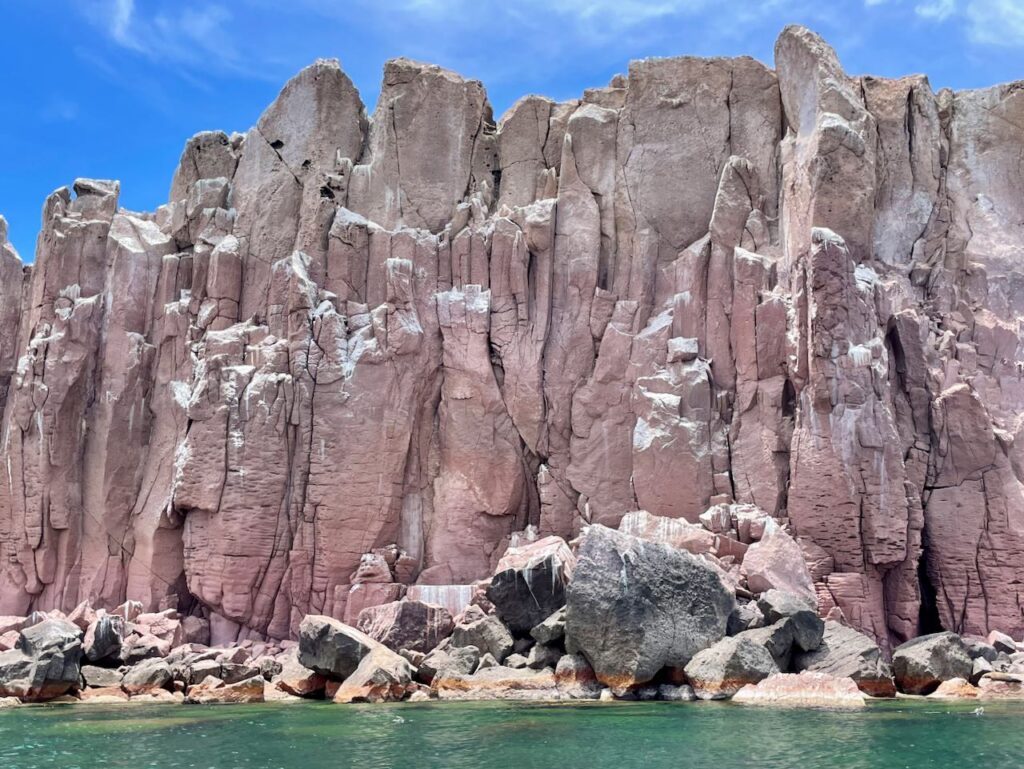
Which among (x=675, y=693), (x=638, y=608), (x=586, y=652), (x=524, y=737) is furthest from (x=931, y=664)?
(x=524, y=737)

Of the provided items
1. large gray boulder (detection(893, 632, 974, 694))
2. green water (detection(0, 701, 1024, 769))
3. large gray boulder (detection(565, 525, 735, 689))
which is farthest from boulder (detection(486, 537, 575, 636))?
large gray boulder (detection(893, 632, 974, 694))

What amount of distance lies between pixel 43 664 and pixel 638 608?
15.1 m

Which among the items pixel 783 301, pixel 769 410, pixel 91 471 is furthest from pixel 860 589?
pixel 91 471

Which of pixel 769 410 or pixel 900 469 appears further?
pixel 769 410

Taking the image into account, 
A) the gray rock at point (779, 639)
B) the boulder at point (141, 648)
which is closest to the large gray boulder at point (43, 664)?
the boulder at point (141, 648)

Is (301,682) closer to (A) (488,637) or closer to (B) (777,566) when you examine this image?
(A) (488,637)

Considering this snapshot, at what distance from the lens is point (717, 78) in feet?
131

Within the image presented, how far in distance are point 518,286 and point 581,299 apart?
226cm

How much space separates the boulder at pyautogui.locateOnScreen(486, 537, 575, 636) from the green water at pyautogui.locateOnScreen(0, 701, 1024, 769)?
4.26 metres

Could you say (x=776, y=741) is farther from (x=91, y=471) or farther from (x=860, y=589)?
(x=91, y=471)

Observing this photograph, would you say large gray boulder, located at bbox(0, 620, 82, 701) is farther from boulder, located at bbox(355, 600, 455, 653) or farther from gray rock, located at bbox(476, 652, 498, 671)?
gray rock, located at bbox(476, 652, 498, 671)

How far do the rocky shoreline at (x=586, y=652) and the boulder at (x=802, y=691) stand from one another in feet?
0.12

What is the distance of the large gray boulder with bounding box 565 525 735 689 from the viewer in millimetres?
26250

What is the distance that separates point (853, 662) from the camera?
26.1 meters
